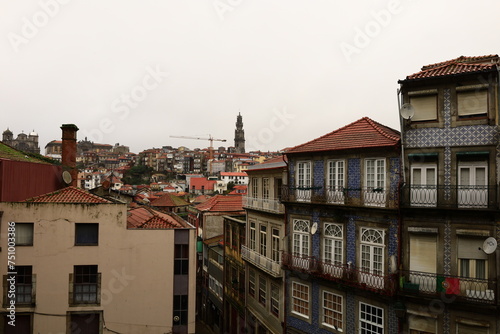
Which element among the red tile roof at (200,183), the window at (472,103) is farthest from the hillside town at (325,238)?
the red tile roof at (200,183)

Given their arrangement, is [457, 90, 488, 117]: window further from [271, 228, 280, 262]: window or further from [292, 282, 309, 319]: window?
[271, 228, 280, 262]: window

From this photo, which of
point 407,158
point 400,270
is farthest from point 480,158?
point 400,270

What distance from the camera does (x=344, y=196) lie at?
16219mm

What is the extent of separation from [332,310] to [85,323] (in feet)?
41.1

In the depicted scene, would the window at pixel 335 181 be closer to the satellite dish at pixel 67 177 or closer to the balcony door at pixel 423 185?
the balcony door at pixel 423 185

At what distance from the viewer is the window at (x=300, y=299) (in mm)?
18203

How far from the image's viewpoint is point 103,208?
17.9 meters

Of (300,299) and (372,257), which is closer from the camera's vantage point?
(372,257)

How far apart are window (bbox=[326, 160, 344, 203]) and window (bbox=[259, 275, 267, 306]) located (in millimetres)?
8530

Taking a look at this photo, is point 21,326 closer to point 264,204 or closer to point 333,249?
point 264,204

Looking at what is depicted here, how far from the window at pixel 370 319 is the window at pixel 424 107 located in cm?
844

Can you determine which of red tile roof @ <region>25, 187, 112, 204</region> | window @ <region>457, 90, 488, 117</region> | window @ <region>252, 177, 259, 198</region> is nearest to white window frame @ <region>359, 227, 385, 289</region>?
window @ <region>457, 90, 488, 117</region>

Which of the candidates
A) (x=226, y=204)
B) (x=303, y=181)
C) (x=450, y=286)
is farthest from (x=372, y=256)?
(x=226, y=204)

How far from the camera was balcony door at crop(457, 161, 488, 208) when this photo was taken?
12.7m
